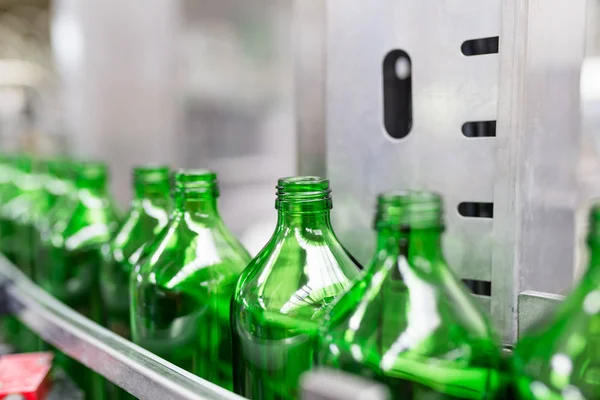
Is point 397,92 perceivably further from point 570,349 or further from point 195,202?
point 570,349

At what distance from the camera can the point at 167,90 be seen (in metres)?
1.65

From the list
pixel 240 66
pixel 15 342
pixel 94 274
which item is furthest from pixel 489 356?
pixel 240 66

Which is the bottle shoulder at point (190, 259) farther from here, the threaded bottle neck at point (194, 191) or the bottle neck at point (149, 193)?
the bottle neck at point (149, 193)

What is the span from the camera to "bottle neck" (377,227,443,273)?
416 mm

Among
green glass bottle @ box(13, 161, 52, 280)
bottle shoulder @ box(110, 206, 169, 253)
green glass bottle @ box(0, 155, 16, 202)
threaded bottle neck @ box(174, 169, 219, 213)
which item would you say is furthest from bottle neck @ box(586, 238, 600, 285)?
green glass bottle @ box(0, 155, 16, 202)

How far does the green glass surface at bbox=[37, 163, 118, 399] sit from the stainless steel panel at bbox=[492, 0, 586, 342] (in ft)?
1.79

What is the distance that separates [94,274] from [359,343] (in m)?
0.55

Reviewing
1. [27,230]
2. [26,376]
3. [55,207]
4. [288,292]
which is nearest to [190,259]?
[288,292]

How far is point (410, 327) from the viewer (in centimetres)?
40

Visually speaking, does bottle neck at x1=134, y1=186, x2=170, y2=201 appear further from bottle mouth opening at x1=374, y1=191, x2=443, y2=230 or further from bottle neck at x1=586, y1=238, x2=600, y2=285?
bottle neck at x1=586, y1=238, x2=600, y2=285

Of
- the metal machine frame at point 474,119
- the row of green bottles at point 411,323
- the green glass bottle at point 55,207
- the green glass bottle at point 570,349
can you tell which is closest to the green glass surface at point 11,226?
the green glass bottle at point 55,207

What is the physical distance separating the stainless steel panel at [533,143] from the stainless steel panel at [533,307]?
0.05m

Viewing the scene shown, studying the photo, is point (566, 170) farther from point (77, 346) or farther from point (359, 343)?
point (77, 346)

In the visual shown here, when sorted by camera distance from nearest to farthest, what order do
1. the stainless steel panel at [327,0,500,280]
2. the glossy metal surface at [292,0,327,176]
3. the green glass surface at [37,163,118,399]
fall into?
the stainless steel panel at [327,0,500,280] < the glossy metal surface at [292,0,327,176] < the green glass surface at [37,163,118,399]
